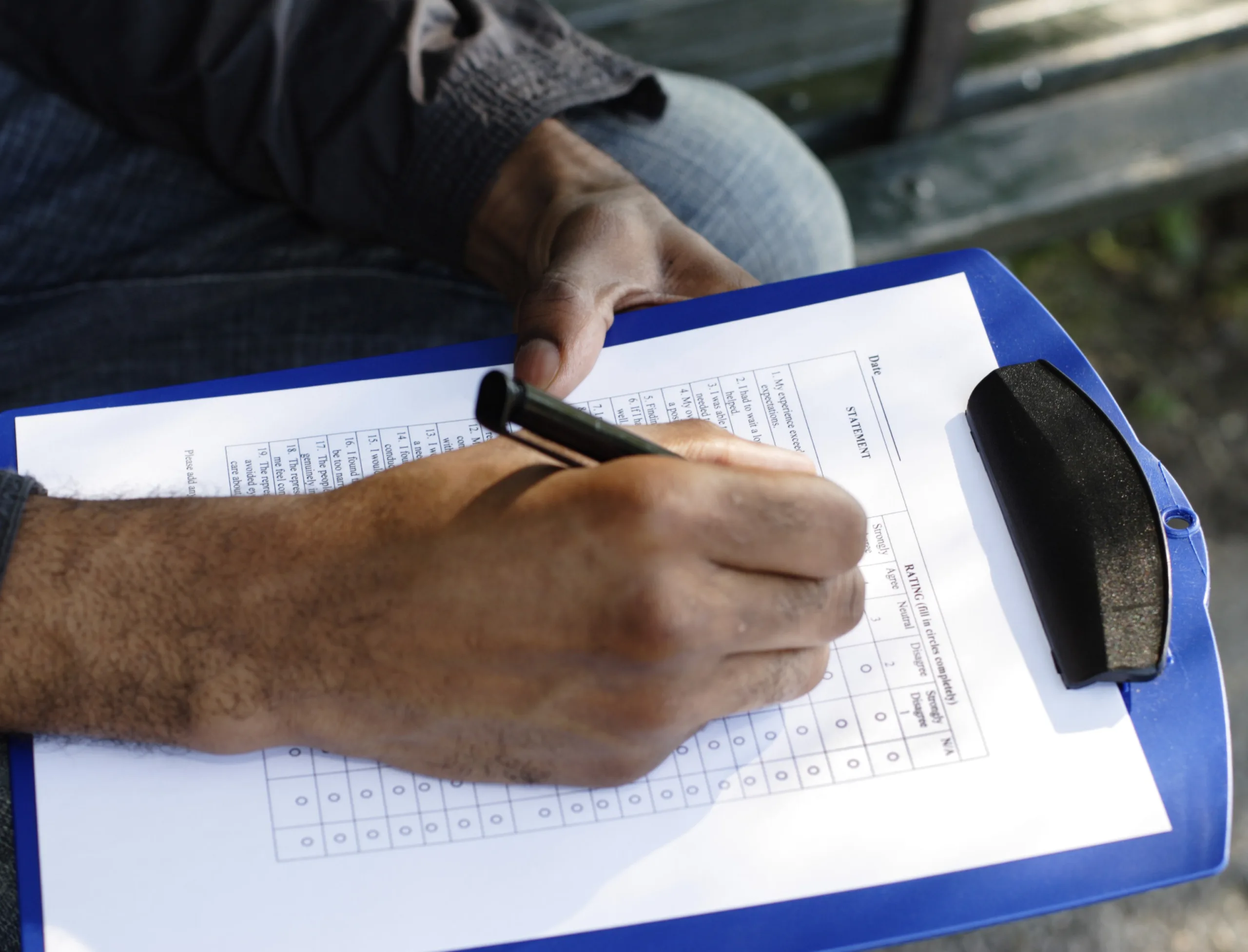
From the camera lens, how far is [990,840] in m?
Answer: 0.65

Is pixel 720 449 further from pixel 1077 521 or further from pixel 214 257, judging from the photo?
pixel 214 257

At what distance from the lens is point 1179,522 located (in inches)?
29.3

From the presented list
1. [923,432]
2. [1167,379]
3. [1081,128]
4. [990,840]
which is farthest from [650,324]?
[1167,379]

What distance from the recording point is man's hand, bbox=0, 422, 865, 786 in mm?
627

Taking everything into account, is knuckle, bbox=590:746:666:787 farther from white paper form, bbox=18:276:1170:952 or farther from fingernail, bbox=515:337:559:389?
fingernail, bbox=515:337:559:389

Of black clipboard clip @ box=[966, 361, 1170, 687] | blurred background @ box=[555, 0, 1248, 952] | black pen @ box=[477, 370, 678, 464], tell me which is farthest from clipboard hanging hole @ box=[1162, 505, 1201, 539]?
blurred background @ box=[555, 0, 1248, 952]

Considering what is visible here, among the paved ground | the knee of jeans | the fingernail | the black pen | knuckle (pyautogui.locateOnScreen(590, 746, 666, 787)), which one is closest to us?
the black pen

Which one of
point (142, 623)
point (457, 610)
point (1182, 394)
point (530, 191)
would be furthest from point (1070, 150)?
point (142, 623)

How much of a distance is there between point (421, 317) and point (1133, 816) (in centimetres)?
74

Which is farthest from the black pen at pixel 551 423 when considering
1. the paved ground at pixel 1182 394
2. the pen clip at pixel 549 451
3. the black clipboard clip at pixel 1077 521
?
the paved ground at pixel 1182 394

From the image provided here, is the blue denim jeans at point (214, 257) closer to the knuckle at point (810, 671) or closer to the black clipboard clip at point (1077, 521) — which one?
the black clipboard clip at point (1077, 521)

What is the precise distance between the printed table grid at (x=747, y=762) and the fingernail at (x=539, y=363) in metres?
0.25

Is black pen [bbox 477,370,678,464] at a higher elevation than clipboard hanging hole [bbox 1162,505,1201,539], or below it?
higher

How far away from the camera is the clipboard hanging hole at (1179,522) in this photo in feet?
2.43
